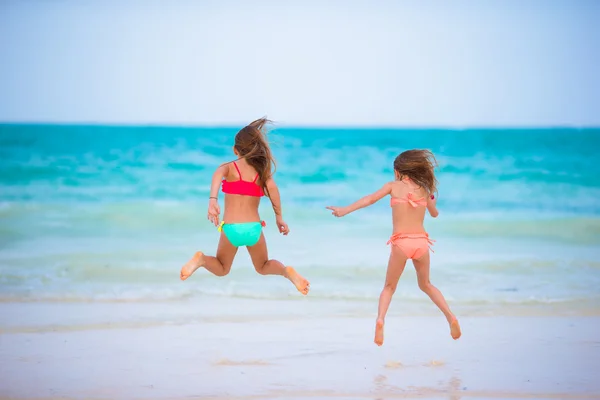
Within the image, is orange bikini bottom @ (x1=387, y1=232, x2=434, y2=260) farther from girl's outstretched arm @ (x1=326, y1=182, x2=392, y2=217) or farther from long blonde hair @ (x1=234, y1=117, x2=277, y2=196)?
long blonde hair @ (x1=234, y1=117, x2=277, y2=196)

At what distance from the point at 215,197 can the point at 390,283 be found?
1190mm

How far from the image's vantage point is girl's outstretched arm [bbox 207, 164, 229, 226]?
4953mm

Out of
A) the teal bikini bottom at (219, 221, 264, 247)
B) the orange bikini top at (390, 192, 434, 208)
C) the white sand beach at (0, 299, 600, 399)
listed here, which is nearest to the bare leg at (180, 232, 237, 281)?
the teal bikini bottom at (219, 221, 264, 247)

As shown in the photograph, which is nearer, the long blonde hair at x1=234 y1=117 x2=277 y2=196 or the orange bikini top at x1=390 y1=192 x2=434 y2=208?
the orange bikini top at x1=390 y1=192 x2=434 y2=208

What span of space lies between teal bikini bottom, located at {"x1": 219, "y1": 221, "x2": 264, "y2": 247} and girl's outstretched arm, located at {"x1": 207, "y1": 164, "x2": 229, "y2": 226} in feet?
0.65

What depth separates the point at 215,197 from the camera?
16.7ft

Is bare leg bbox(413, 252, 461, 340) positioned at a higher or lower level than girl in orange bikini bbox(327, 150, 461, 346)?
lower

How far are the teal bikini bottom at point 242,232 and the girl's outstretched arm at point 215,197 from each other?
7.8 inches

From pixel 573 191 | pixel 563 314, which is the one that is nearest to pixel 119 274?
pixel 563 314

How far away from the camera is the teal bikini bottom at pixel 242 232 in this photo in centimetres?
525

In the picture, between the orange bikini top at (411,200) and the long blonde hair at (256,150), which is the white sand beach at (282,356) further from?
the long blonde hair at (256,150)

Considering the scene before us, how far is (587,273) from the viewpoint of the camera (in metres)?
8.56

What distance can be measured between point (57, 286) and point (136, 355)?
265cm

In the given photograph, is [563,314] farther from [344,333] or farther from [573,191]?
[573,191]
